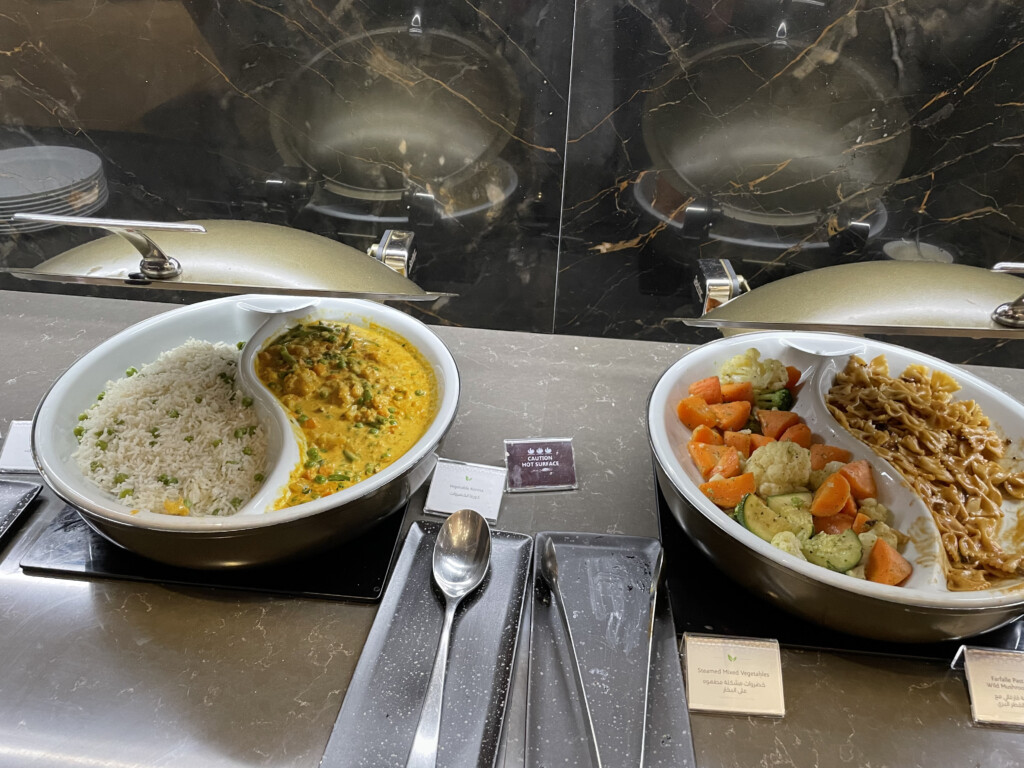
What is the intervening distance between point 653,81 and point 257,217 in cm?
92

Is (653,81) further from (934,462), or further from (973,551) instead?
(973,551)

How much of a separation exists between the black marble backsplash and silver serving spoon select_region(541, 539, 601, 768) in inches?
30.2

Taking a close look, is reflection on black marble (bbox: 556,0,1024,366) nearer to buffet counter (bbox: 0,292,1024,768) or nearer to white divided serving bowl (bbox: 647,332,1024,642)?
white divided serving bowl (bbox: 647,332,1024,642)

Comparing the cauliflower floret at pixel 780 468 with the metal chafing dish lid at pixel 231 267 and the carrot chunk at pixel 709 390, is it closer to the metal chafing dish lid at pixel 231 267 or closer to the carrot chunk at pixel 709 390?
the carrot chunk at pixel 709 390

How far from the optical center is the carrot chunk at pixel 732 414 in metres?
1.18

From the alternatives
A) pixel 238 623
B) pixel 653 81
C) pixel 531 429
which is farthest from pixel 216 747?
pixel 653 81

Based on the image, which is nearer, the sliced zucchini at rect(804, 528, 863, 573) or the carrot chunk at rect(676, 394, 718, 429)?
the sliced zucchini at rect(804, 528, 863, 573)

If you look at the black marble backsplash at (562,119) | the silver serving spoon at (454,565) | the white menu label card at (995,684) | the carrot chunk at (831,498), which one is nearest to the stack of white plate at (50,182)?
the black marble backsplash at (562,119)

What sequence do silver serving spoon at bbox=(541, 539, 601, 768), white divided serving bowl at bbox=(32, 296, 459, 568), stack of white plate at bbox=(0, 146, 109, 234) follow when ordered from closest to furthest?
silver serving spoon at bbox=(541, 539, 601, 768), white divided serving bowl at bbox=(32, 296, 459, 568), stack of white plate at bbox=(0, 146, 109, 234)

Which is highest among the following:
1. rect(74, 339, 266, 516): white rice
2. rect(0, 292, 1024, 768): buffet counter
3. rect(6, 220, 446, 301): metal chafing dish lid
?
rect(6, 220, 446, 301): metal chafing dish lid

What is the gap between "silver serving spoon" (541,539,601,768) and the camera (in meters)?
0.85

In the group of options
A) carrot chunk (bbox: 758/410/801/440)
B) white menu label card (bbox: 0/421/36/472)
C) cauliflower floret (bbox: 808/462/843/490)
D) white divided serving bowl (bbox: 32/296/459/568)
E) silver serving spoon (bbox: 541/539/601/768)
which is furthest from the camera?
white menu label card (bbox: 0/421/36/472)

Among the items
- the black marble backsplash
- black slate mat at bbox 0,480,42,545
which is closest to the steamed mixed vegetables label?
the black marble backsplash

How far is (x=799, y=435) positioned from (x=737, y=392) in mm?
134
